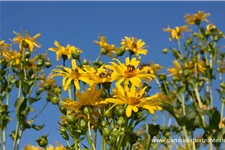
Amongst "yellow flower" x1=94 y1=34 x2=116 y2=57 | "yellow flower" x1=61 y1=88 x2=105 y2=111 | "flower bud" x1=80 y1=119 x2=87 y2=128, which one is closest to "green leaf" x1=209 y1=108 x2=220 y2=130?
"yellow flower" x1=94 y1=34 x2=116 y2=57

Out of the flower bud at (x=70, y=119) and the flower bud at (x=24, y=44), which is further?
the flower bud at (x=24, y=44)

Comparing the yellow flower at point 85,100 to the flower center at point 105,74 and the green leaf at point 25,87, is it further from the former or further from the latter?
the green leaf at point 25,87

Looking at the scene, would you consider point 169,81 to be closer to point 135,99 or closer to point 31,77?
point 31,77

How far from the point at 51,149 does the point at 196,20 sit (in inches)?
130

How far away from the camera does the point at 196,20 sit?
512 centimetres

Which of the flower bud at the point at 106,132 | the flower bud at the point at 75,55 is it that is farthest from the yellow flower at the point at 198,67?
the flower bud at the point at 106,132

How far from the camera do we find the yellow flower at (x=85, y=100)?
5.62 feet

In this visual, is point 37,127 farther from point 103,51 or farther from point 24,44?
point 103,51

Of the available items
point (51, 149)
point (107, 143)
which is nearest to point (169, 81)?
point (51, 149)

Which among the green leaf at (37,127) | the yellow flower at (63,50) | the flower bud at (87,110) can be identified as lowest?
the flower bud at (87,110)

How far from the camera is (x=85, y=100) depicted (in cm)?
171

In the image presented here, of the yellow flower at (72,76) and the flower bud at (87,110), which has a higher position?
the yellow flower at (72,76)

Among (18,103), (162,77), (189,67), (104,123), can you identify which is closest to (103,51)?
(104,123)

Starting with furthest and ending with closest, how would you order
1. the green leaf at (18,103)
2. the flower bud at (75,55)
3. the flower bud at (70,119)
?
the green leaf at (18,103)
the flower bud at (75,55)
the flower bud at (70,119)
